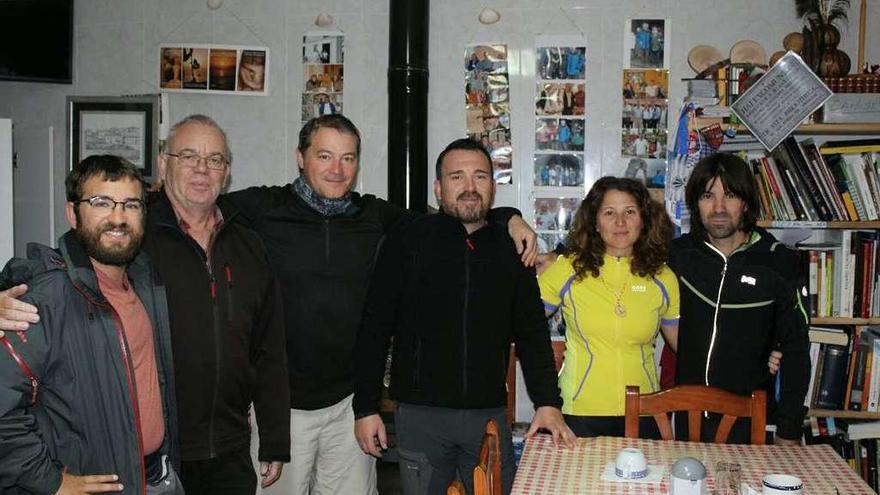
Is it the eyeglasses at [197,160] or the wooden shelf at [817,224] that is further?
the wooden shelf at [817,224]

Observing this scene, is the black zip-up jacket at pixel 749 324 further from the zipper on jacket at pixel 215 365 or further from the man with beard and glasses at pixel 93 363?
the man with beard and glasses at pixel 93 363

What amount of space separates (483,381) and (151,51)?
7.87ft

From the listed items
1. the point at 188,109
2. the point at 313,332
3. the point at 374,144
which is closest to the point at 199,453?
the point at 313,332

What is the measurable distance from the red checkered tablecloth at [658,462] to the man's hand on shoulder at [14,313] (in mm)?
1112

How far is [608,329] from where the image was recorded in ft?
7.75

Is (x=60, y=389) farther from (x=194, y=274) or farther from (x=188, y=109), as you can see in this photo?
(x=188, y=109)

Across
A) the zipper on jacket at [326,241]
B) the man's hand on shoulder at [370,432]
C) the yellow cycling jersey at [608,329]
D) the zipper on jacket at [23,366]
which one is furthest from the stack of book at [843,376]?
the zipper on jacket at [23,366]

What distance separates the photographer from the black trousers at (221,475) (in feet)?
6.73

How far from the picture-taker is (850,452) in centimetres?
313

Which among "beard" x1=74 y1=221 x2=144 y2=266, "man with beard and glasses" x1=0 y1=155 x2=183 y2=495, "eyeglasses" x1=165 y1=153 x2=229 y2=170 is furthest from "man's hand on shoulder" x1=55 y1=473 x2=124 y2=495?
"eyeglasses" x1=165 y1=153 x2=229 y2=170

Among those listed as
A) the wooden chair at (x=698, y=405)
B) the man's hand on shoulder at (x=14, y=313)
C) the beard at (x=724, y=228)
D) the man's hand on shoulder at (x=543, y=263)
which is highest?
the beard at (x=724, y=228)

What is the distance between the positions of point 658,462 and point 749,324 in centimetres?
74

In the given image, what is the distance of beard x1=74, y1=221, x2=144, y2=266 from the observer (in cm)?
175

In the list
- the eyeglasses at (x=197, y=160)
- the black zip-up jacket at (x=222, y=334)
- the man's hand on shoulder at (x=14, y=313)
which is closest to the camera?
the man's hand on shoulder at (x=14, y=313)
